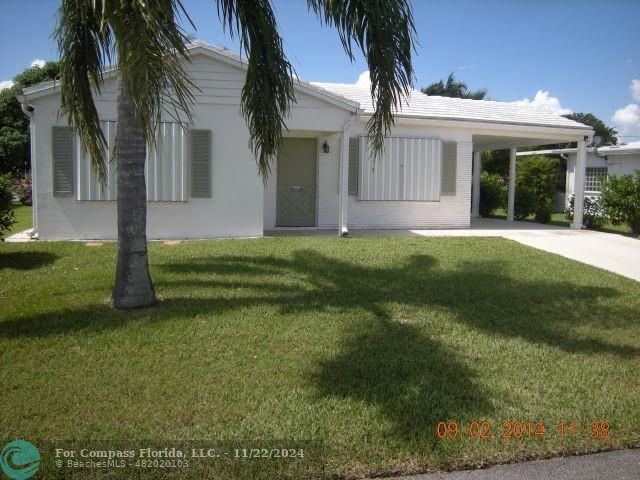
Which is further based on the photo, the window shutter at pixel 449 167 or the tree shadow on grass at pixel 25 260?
the window shutter at pixel 449 167

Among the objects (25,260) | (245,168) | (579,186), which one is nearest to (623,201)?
(579,186)

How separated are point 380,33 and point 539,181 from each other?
49.8 feet

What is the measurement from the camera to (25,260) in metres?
9.18

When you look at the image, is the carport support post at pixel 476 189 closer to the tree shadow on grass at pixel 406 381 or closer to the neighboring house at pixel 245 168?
the neighboring house at pixel 245 168

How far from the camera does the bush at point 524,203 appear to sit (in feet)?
62.1

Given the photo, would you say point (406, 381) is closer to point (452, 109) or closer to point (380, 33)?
point (380, 33)

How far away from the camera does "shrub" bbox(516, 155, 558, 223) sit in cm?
1875

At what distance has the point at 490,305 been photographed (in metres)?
6.98

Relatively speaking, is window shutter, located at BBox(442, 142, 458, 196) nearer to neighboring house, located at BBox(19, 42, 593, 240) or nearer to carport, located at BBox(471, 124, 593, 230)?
neighboring house, located at BBox(19, 42, 593, 240)

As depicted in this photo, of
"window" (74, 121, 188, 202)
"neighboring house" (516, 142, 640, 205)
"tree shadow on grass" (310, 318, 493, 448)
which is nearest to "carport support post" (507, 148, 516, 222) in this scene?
"neighboring house" (516, 142, 640, 205)

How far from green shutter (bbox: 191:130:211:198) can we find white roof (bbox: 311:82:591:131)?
4.31 metres

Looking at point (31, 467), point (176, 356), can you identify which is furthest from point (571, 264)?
point (31, 467)

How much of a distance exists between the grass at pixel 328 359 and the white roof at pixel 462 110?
679 centimetres

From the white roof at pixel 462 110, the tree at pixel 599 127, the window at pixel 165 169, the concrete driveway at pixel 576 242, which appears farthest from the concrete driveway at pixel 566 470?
the tree at pixel 599 127
